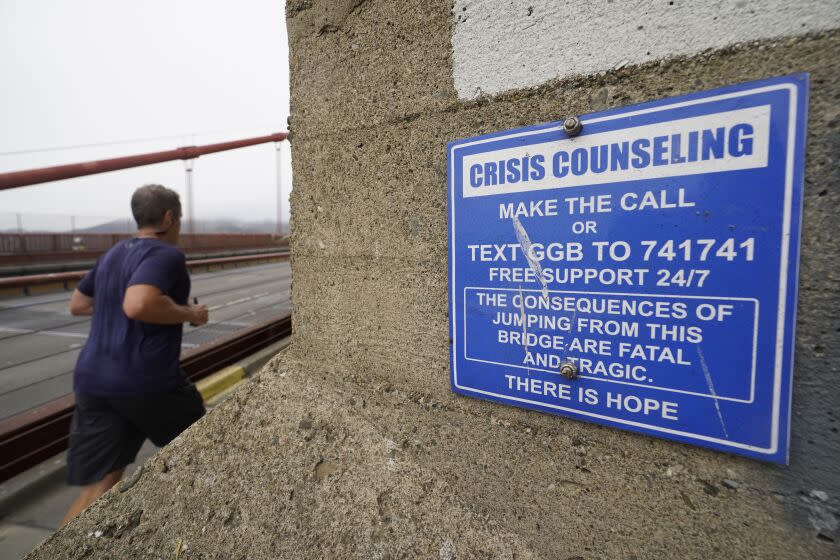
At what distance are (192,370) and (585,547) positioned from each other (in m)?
4.04

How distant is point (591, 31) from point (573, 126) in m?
0.22

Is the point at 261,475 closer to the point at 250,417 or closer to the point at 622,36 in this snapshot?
the point at 250,417

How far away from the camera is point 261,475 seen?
115cm

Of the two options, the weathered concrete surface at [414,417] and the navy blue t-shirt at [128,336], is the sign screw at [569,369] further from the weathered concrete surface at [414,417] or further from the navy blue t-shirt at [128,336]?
the navy blue t-shirt at [128,336]

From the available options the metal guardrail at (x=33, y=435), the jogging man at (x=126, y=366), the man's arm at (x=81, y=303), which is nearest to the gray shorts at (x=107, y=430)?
the jogging man at (x=126, y=366)

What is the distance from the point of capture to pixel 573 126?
2.79 ft

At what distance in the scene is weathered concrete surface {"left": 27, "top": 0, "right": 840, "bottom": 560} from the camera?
0.73 metres

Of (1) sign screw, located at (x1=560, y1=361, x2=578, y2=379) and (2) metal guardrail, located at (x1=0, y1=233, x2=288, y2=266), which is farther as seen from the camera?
(2) metal guardrail, located at (x1=0, y1=233, x2=288, y2=266)

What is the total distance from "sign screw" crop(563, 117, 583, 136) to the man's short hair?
237cm

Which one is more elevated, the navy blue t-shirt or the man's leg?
the navy blue t-shirt

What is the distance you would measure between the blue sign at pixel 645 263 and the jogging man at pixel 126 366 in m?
1.86

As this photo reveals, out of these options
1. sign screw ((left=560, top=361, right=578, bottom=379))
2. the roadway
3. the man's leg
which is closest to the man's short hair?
the man's leg

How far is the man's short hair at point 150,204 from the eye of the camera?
92.5 inches

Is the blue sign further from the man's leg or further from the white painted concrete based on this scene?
→ the man's leg
